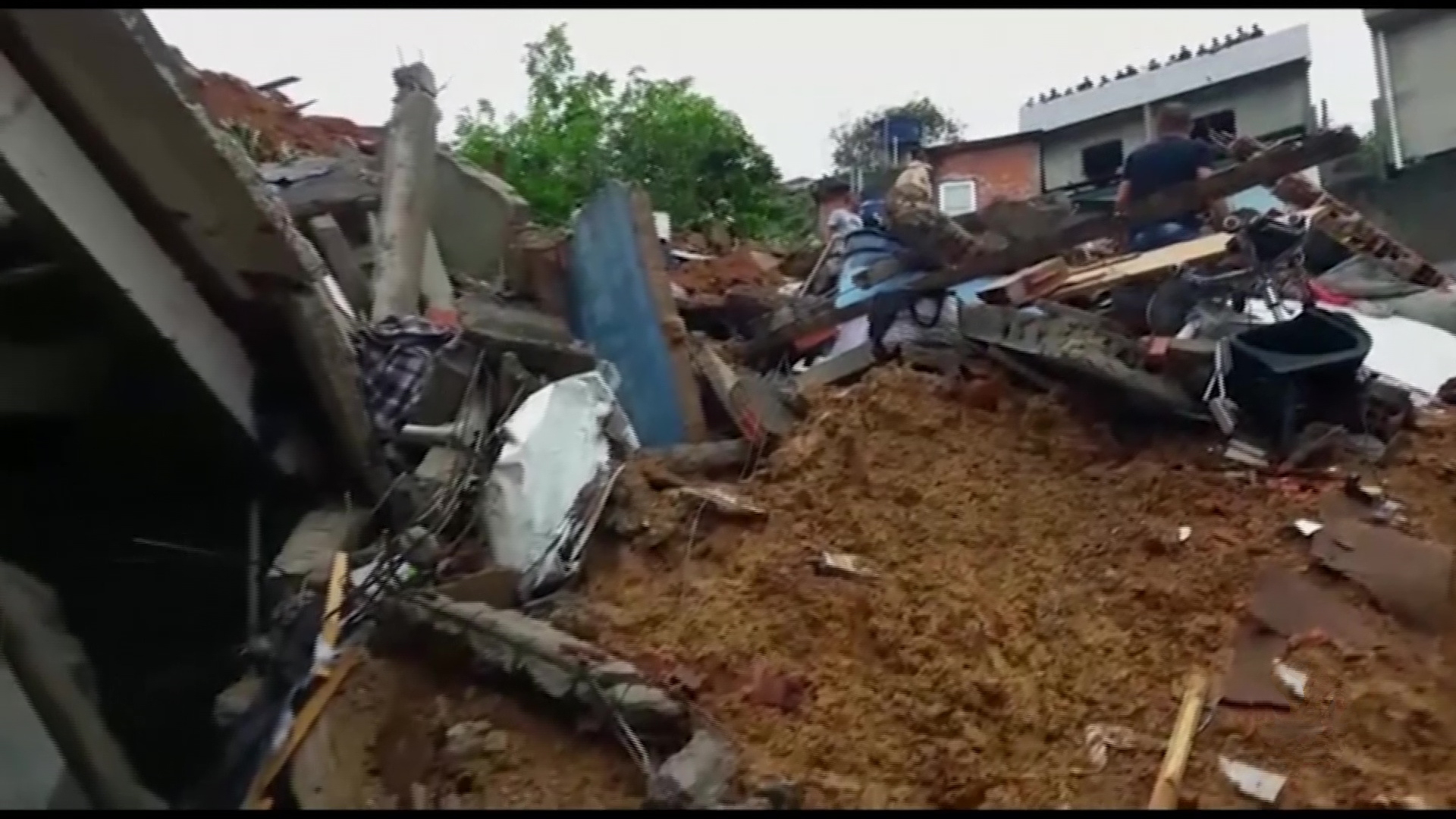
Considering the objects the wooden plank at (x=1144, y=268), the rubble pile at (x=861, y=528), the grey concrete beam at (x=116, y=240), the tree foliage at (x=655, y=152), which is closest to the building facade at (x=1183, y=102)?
the tree foliage at (x=655, y=152)

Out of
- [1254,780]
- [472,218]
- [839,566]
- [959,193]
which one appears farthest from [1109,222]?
[959,193]

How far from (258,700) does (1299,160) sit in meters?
3.83

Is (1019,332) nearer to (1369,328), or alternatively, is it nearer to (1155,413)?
(1155,413)

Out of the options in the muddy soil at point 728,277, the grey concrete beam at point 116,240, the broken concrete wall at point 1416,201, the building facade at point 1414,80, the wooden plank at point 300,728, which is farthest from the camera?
the building facade at point 1414,80

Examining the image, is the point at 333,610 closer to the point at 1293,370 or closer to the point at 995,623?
the point at 995,623

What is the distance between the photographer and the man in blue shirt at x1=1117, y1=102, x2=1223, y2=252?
632 centimetres

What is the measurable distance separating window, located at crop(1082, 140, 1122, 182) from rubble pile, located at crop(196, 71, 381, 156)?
12087 mm

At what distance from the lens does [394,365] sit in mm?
5199

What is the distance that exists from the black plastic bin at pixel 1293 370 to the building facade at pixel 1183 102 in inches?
475

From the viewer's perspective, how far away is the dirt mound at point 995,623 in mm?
3645

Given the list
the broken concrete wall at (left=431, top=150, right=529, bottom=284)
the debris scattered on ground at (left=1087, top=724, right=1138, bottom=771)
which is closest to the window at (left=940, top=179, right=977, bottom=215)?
the broken concrete wall at (left=431, top=150, right=529, bottom=284)

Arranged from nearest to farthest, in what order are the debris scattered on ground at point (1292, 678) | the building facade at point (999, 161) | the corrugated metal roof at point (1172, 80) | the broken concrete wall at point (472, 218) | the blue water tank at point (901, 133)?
1. the debris scattered on ground at point (1292, 678)
2. the broken concrete wall at point (472, 218)
3. the corrugated metal roof at point (1172, 80)
4. the blue water tank at point (901, 133)
5. the building facade at point (999, 161)

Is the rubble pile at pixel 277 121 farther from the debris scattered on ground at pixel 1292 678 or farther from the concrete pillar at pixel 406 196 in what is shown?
the debris scattered on ground at pixel 1292 678

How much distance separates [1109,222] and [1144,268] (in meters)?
0.59
